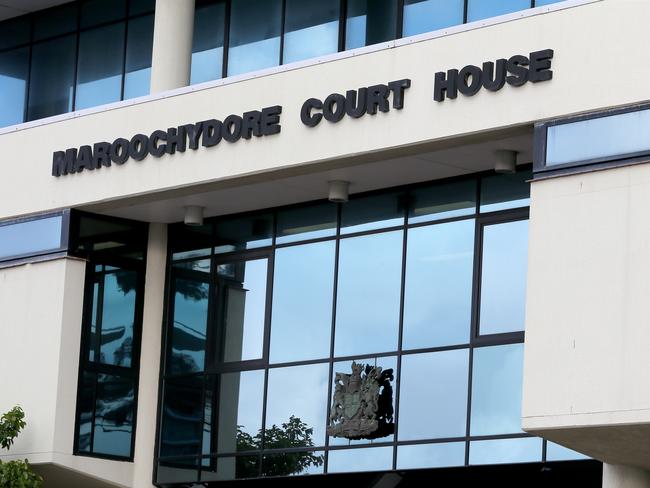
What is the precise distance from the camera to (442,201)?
77.1ft

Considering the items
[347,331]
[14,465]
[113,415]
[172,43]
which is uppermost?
[172,43]

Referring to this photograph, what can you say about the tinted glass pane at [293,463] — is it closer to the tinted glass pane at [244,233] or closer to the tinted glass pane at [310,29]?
the tinted glass pane at [244,233]

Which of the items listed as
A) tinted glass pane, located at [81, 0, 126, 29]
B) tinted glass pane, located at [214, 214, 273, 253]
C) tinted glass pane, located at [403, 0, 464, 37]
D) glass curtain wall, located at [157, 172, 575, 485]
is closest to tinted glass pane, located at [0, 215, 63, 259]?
glass curtain wall, located at [157, 172, 575, 485]

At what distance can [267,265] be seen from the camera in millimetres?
25359

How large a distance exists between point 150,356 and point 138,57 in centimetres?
491

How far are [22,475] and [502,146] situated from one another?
8.07 metres

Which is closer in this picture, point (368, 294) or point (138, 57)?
point (368, 294)

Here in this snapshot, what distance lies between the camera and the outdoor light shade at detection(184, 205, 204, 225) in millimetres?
25578

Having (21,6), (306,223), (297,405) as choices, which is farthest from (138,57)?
(297,405)

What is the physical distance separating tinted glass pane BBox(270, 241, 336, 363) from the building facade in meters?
0.04

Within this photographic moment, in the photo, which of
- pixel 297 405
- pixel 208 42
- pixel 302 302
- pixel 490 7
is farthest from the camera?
pixel 208 42

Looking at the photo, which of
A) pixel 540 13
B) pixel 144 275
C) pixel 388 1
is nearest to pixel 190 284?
pixel 144 275

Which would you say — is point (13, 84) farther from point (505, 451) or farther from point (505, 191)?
point (505, 451)

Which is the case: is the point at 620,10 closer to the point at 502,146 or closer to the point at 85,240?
the point at 502,146
